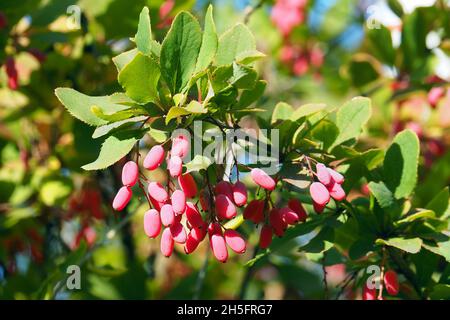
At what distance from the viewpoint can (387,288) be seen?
4.29 ft

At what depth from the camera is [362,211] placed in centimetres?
141

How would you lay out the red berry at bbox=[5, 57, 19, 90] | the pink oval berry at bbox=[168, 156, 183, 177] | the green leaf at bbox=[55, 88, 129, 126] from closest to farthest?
the pink oval berry at bbox=[168, 156, 183, 177] < the green leaf at bbox=[55, 88, 129, 126] < the red berry at bbox=[5, 57, 19, 90]

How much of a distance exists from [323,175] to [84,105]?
416mm

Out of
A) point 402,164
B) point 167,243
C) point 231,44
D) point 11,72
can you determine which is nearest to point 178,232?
point 167,243

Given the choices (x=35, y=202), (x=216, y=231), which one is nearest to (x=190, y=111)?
(x=216, y=231)

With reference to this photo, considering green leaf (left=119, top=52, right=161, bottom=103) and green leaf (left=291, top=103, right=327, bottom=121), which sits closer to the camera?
green leaf (left=119, top=52, right=161, bottom=103)

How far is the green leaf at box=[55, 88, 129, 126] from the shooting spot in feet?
3.97

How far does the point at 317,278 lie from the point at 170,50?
4.66 feet

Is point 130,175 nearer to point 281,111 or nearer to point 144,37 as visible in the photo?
point 144,37

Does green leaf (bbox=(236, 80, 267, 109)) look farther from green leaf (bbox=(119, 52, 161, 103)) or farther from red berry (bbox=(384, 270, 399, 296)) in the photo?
red berry (bbox=(384, 270, 399, 296))

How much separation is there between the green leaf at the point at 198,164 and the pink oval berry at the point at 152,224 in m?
0.10

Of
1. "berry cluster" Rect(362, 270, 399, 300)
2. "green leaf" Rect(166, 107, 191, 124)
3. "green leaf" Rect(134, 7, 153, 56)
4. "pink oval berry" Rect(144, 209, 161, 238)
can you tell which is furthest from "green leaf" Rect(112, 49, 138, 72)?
"berry cluster" Rect(362, 270, 399, 300)

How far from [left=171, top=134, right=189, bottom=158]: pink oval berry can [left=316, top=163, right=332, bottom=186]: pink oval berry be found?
23cm
